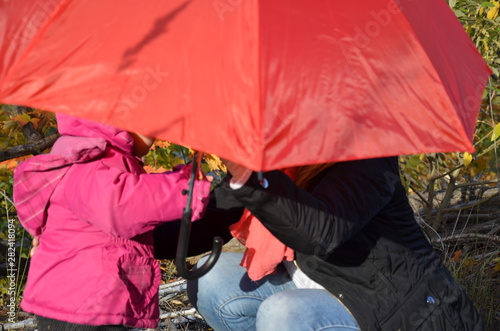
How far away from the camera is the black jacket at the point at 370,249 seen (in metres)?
2.13

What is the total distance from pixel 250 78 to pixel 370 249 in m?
0.84

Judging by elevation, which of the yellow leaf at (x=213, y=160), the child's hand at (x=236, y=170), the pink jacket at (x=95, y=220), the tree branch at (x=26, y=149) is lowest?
the yellow leaf at (x=213, y=160)

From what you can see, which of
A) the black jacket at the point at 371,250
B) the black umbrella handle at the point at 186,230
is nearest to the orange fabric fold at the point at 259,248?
the black jacket at the point at 371,250

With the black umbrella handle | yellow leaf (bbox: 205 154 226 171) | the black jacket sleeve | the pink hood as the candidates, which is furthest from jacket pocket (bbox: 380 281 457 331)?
yellow leaf (bbox: 205 154 226 171)

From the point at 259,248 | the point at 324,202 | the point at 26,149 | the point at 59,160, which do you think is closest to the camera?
the point at 324,202

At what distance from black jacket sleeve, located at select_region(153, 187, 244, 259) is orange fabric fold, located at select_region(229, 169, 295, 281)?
110 mm

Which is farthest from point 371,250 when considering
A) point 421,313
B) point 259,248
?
point 259,248

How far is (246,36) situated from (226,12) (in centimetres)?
9

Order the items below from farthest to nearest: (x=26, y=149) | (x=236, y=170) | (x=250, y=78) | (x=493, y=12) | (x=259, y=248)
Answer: (x=493, y=12) → (x=26, y=149) → (x=259, y=248) → (x=236, y=170) → (x=250, y=78)

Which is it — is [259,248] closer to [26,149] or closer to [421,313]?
[421,313]

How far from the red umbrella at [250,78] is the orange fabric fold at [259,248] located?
0.61 m

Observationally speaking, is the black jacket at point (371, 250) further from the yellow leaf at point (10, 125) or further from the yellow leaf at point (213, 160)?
the yellow leaf at point (10, 125)

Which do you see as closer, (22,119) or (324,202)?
(324,202)

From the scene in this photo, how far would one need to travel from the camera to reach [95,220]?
7.36ft
